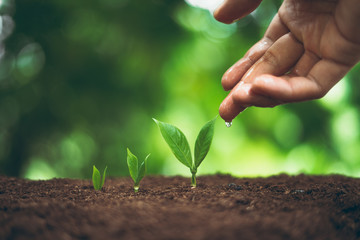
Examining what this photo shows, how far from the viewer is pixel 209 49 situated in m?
3.05

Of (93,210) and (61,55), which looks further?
(61,55)

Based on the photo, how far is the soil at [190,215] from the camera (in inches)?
29.8

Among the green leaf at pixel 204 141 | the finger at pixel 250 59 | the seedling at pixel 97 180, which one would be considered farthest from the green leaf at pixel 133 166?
the finger at pixel 250 59

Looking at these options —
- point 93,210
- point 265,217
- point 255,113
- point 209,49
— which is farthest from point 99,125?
point 265,217

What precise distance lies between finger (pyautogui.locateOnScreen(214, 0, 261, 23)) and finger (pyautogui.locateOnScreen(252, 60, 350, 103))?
1.27ft

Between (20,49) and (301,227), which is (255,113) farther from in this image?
(20,49)

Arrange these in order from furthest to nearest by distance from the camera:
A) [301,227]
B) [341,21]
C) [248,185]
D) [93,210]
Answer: [248,185] → [341,21] → [93,210] → [301,227]

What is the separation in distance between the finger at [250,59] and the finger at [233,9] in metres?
0.20

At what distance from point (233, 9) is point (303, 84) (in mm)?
464

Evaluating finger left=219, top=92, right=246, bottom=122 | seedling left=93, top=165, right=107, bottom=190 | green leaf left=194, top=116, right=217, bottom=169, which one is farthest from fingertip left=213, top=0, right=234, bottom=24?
seedling left=93, top=165, right=107, bottom=190

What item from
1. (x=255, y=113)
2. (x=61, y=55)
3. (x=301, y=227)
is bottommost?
(x=301, y=227)

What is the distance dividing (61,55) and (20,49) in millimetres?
470

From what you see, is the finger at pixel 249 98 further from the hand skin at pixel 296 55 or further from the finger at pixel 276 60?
the finger at pixel 276 60

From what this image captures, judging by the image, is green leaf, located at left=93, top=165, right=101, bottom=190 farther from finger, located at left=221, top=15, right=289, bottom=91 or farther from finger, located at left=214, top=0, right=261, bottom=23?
finger, located at left=214, top=0, right=261, bottom=23
